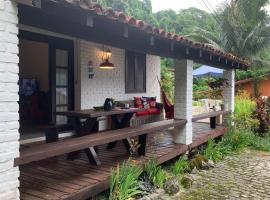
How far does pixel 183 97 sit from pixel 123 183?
2.97 m

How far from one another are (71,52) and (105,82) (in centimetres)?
136

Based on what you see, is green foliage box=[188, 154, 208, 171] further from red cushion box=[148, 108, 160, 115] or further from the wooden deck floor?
red cushion box=[148, 108, 160, 115]

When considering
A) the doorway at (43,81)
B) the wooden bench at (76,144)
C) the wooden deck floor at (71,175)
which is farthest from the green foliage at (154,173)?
the doorway at (43,81)

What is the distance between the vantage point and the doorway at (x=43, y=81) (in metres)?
6.99

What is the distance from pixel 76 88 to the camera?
24.9 ft

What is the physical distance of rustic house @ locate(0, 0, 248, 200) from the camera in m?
3.09

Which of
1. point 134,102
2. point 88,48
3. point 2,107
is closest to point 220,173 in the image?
point 134,102

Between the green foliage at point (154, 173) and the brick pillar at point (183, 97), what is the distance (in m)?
1.80

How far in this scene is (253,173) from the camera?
255 inches

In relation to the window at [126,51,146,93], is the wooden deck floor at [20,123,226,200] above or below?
below

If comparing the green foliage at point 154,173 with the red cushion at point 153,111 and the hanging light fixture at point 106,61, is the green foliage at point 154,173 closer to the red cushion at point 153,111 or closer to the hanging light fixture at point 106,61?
the hanging light fixture at point 106,61

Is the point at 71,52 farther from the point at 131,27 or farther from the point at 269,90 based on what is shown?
the point at 269,90

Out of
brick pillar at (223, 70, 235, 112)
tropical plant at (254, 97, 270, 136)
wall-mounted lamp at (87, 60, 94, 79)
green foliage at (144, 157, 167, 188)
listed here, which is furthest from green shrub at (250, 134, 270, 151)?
wall-mounted lamp at (87, 60, 94, 79)

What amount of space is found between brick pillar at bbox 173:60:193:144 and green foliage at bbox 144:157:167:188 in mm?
1797
